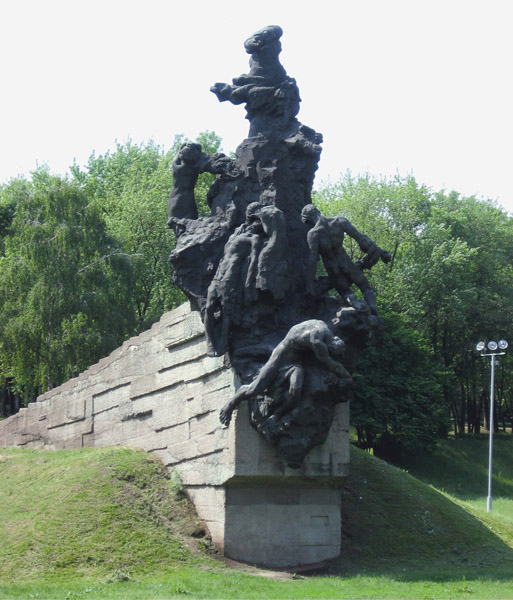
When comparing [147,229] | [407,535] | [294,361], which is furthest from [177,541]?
[147,229]

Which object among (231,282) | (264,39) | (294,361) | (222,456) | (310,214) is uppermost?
(264,39)

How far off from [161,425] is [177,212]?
4.04 metres

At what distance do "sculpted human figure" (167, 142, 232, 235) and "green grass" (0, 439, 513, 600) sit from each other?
4596mm

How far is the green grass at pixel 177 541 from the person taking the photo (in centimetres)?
1337

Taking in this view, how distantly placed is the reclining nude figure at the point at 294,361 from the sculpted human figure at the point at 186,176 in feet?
11.9

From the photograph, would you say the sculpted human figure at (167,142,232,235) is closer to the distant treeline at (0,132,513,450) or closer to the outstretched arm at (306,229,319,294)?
the outstretched arm at (306,229,319,294)

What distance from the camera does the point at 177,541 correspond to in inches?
592

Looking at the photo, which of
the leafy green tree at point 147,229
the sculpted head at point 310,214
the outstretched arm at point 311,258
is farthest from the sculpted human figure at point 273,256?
the leafy green tree at point 147,229

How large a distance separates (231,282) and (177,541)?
4.25 m

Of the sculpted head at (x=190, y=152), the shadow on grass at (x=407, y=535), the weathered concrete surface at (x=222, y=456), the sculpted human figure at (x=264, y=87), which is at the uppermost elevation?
the sculpted human figure at (x=264, y=87)

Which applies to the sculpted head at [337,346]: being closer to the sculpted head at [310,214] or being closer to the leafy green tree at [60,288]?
the sculpted head at [310,214]

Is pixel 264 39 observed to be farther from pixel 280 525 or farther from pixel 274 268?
pixel 280 525

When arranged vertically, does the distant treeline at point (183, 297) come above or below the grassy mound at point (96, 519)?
above

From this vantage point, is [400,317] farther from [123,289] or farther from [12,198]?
[12,198]
